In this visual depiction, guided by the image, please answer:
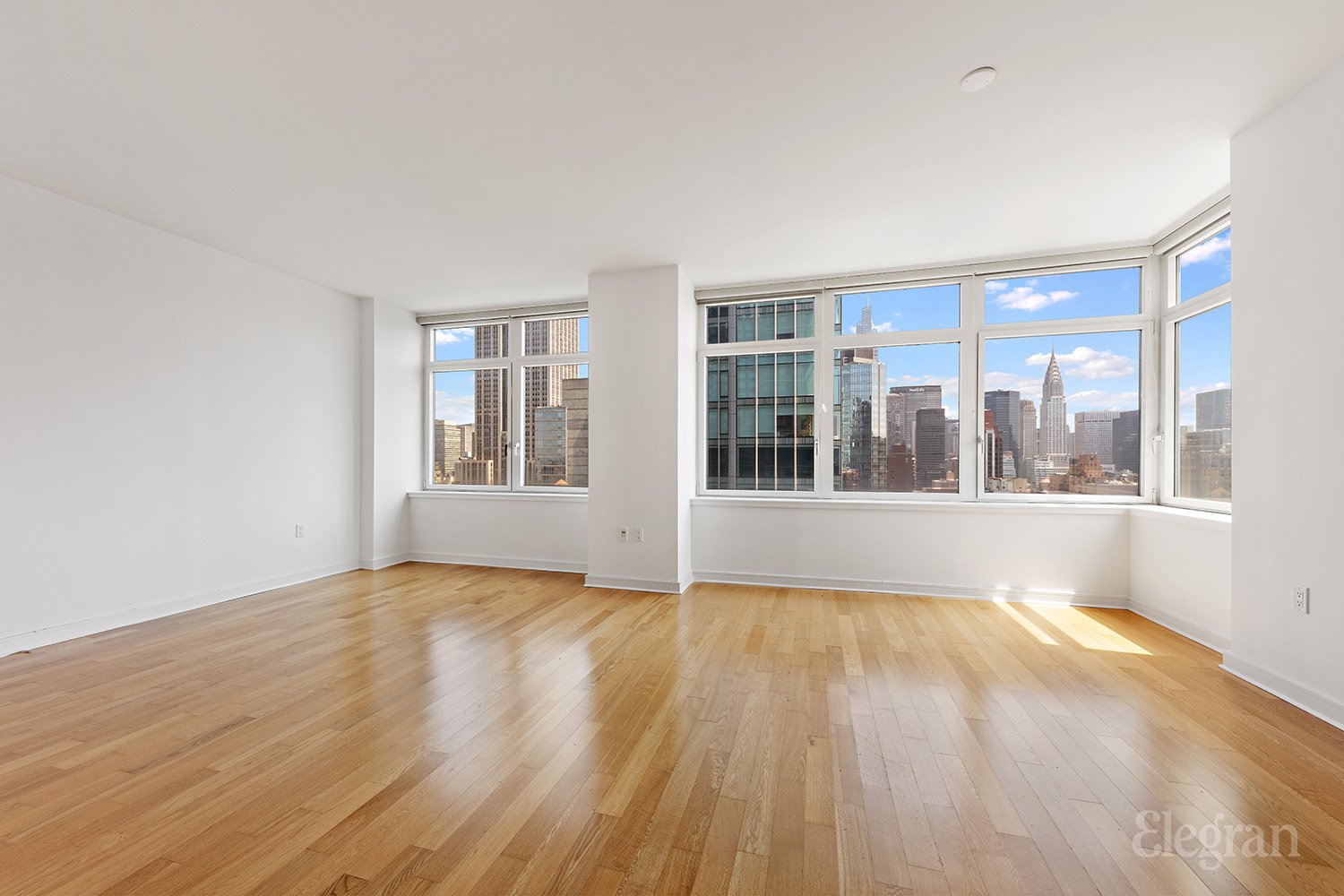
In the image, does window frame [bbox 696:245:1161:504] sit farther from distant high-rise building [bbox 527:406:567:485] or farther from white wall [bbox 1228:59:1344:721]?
distant high-rise building [bbox 527:406:567:485]

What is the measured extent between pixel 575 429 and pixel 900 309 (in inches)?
135

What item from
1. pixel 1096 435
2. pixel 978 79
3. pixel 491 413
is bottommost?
pixel 1096 435

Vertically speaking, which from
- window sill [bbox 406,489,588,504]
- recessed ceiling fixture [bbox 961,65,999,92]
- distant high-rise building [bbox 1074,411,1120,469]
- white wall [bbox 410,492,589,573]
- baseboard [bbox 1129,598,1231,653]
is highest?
recessed ceiling fixture [bbox 961,65,999,92]

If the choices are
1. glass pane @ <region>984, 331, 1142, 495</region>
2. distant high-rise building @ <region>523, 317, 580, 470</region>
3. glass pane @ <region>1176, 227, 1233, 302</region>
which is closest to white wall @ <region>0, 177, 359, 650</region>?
distant high-rise building @ <region>523, 317, 580, 470</region>

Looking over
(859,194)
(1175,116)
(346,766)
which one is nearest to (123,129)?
(346,766)

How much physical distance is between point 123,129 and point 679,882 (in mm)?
4057

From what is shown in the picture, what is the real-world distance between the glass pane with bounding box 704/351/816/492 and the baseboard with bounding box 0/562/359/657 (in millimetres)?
4009

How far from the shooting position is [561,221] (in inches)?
150

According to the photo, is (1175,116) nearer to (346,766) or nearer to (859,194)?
(859,194)

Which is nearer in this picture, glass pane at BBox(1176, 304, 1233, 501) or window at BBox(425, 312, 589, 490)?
glass pane at BBox(1176, 304, 1233, 501)

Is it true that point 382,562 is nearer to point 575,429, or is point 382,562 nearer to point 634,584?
point 575,429

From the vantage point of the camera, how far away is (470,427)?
6.31m

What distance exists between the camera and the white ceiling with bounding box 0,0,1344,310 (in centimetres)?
204

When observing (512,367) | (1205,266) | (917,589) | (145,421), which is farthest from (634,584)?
(1205,266)
